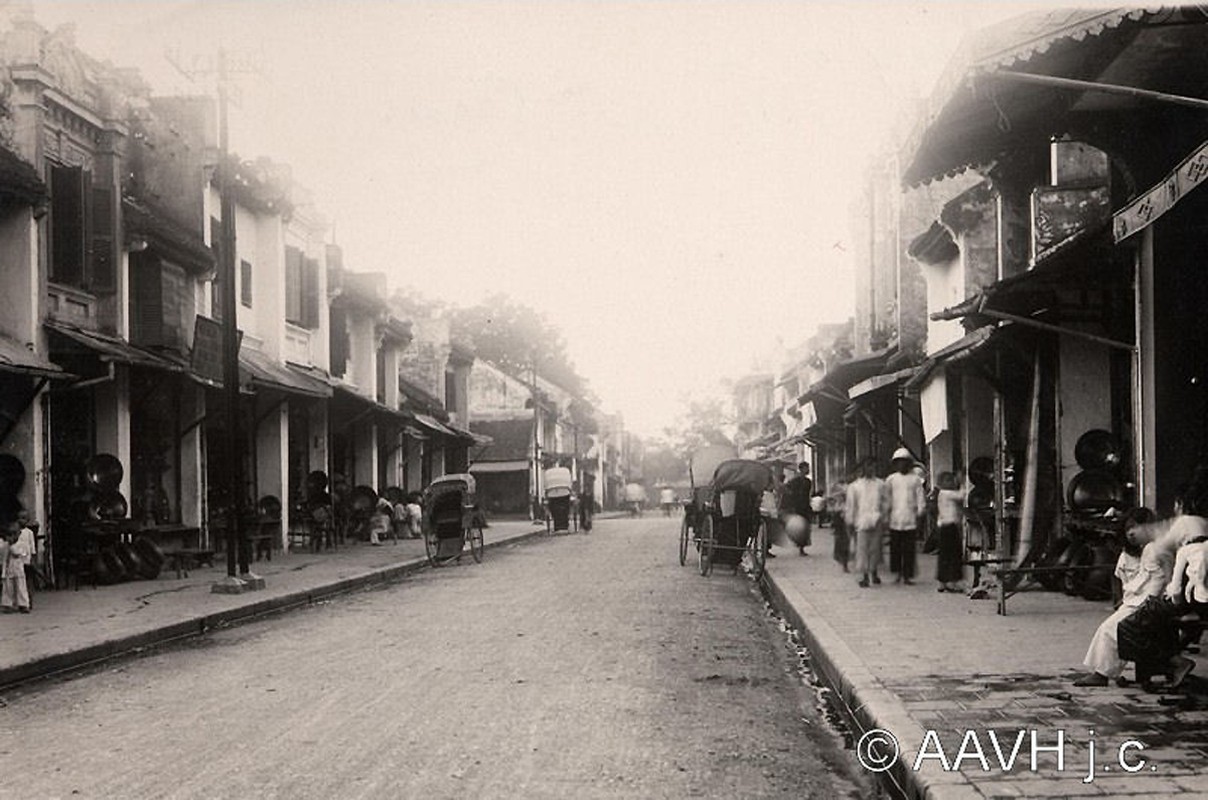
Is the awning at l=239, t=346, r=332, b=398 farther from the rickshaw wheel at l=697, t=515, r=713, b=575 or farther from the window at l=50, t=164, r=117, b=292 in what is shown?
the rickshaw wheel at l=697, t=515, r=713, b=575

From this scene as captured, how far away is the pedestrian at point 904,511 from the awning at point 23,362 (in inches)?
410

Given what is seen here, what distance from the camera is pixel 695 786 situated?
6.23 meters

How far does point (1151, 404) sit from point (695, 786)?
700cm

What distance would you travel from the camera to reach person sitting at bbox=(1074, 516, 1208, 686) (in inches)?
311

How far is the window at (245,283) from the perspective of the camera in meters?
25.7

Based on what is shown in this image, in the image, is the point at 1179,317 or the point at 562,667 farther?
the point at 1179,317

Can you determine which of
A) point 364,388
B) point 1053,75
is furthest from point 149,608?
point 364,388

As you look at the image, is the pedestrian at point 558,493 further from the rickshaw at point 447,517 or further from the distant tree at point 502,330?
the distant tree at point 502,330

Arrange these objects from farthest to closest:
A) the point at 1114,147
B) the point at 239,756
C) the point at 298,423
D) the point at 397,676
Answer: the point at 298,423
the point at 1114,147
the point at 397,676
the point at 239,756

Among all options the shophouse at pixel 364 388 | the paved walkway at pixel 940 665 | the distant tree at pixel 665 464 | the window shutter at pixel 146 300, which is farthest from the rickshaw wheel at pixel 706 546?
the distant tree at pixel 665 464

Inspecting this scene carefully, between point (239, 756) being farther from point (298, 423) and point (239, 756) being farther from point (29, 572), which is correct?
point (298, 423)

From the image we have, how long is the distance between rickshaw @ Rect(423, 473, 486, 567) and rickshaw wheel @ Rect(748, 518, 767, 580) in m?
6.04

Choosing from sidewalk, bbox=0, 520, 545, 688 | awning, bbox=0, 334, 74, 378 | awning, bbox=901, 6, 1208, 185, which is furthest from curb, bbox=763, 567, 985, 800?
awning, bbox=0, 334, 74, 378

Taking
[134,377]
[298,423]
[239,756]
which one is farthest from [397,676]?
[298,423]
